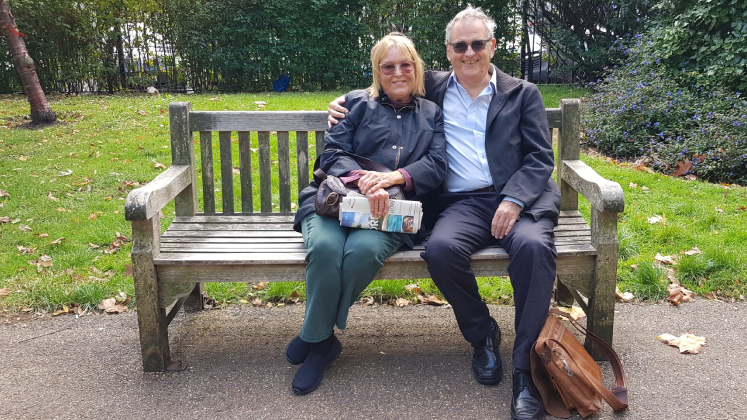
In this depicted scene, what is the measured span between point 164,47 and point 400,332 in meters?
10.7

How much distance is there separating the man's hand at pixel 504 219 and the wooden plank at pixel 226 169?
1644 mm

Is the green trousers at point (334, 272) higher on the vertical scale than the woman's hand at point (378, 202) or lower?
lower

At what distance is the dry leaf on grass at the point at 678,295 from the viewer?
397 centimetres

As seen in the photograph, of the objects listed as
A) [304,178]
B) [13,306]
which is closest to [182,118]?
[304,178]

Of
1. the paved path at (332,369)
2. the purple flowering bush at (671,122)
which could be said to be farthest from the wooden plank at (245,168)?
the purple flowering bush at (671,122)

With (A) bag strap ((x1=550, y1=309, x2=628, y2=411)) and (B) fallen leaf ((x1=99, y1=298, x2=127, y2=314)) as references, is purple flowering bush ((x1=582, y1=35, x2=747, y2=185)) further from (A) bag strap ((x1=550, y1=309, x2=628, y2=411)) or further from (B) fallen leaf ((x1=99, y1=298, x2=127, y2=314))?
(B) fallen leaf ((x1=99, y1=298, x2=127, y2=314))

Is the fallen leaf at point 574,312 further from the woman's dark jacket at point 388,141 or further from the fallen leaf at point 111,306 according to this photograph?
the fallen leaf at point 111,306

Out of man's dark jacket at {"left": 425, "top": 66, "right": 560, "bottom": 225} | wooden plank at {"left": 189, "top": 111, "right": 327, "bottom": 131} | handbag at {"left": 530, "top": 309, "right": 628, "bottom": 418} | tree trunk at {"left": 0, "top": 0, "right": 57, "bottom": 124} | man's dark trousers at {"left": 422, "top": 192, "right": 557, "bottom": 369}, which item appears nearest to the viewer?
handbag at {"left": 530, "top": 309, "right": 628, "bottom": 418}

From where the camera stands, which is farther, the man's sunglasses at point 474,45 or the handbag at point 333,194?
the man's sunglasses at point 474,45

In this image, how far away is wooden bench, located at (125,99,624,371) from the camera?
3.09 m

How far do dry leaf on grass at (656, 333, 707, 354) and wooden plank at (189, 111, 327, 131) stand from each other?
225 centimetres

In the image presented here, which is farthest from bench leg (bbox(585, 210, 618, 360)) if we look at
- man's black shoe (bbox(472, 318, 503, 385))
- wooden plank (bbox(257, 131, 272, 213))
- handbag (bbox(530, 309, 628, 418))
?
wooden plank (bbox(257, 131, 272, 213))

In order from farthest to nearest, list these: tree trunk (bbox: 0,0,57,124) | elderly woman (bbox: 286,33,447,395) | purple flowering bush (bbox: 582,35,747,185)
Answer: tree trunk (bbox: 0,0,57,124) → purple flowering bush (bbox: 582,35,747,185) → elderly woman (bbox: 286,33,447,395)

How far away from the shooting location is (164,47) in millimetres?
12688
